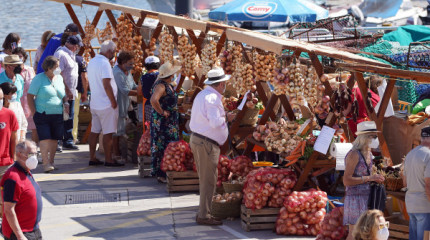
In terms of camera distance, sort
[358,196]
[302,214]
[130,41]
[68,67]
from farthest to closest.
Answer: [130,41]
[68,67]
[302,214]
[358,196]

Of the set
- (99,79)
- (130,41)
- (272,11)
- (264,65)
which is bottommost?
(99,79)

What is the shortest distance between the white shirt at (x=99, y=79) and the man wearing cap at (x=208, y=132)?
10.6ft

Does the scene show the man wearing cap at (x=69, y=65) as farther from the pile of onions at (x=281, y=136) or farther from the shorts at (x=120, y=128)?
the pile of onions at (x=281, y=136)

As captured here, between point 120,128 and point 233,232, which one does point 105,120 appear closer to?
→ point 120,128

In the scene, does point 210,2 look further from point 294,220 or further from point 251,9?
point 294,220

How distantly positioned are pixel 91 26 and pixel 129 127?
2.84 metres

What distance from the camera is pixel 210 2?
41.4 m

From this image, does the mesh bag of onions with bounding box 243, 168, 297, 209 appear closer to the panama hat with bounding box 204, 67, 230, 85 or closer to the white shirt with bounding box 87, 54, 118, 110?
the panama hat with bounding box 204, 67, 230, 85

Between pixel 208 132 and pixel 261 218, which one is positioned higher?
pixel 208 132

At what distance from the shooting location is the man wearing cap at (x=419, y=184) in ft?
22.0

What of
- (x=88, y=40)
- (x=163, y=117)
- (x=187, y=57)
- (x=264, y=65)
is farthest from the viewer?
(x=88, y=40)

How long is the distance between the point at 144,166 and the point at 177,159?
123 centimetres

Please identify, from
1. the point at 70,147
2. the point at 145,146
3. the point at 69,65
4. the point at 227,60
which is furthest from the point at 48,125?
the point at 227,60

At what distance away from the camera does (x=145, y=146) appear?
452 inches
